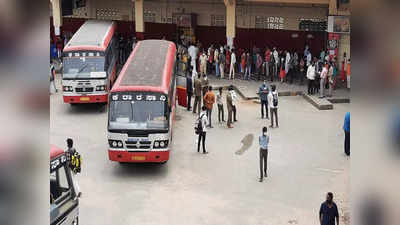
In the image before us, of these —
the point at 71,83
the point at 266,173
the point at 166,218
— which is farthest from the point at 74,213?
the point at 71,83

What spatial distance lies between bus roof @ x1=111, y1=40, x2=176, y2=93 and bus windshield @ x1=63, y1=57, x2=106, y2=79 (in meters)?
1.51

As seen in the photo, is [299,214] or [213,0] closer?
[299,214]

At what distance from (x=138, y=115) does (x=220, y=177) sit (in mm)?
2459

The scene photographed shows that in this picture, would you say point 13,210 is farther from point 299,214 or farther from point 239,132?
point 239,132

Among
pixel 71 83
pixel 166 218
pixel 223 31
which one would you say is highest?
pixel 223 31

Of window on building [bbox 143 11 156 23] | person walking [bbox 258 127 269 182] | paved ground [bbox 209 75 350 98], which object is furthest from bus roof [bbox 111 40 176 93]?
window on building [bbox 143 11 156 23]

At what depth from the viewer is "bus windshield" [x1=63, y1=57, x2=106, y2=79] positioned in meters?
19.6

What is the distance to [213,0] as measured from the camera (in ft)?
88.1

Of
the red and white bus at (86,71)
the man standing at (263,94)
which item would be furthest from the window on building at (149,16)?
the man standing at (263,94)

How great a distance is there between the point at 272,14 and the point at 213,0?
2832 millimetres

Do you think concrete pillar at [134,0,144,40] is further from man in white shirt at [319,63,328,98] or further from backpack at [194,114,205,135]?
backpack at [194,114,205,135]

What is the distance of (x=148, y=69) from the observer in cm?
1623

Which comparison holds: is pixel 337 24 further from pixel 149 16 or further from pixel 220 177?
pixel 220 177

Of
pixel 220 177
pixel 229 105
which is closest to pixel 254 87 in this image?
pixel 229 105
